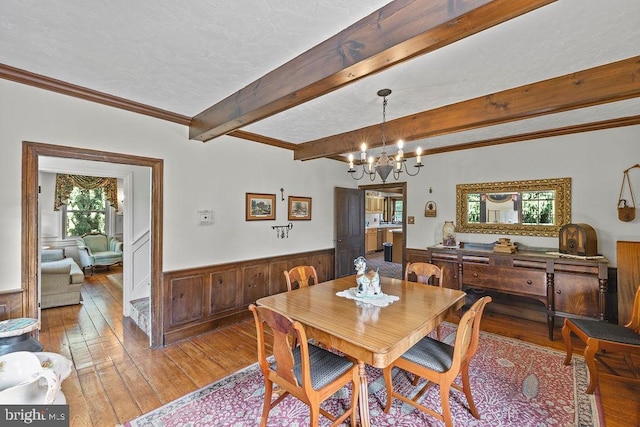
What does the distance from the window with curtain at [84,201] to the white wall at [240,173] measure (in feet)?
18.5

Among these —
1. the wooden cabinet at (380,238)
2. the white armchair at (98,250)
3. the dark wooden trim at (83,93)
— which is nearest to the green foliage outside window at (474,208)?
the dark wooden trim at (83,93)

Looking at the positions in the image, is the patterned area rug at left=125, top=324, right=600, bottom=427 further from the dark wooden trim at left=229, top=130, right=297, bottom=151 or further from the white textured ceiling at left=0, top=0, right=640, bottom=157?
the dark wooden trim at left=229, top=130, right=297, bottom=151

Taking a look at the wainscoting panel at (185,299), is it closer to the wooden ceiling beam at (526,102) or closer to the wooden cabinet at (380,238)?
the wooden ceiling beam at (526,102)

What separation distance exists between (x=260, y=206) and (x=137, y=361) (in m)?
2.24

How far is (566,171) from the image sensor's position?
3664 mm

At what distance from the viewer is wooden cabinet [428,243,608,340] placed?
3.11 meters

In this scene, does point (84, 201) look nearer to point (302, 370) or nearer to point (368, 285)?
point (368, 285)

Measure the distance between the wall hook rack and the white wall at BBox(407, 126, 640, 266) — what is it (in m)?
2.30

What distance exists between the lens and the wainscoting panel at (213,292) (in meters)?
3.23

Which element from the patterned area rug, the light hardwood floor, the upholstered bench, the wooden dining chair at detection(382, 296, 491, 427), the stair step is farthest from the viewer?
the upholstered bench

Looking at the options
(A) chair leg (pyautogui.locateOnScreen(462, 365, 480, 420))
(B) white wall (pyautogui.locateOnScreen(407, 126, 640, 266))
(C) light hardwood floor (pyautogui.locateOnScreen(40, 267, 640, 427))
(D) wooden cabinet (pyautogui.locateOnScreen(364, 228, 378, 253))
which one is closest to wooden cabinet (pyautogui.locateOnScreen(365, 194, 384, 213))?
(D) wooden cabinet (pyautogui.locateOnScreen(364, 228, 378, 253))

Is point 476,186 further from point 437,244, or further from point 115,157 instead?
point 115,157

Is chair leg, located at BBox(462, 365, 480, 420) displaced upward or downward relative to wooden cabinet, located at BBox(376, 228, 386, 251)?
downward

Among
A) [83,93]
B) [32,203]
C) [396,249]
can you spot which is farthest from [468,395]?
[396,249]
